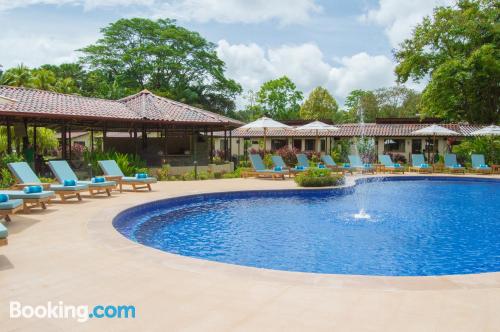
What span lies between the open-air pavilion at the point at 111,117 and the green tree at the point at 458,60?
16353mm

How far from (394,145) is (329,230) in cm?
2740

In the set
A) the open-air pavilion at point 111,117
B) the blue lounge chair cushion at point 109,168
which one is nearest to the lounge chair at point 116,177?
the blue lounge chair cushion at point 109,168

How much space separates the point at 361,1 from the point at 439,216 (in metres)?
11.3

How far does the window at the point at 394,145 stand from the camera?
33781mm

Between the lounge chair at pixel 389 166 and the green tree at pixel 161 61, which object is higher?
the green tree at pixel 161 61

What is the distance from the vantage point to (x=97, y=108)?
18.7 meters

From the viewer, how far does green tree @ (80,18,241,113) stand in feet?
149

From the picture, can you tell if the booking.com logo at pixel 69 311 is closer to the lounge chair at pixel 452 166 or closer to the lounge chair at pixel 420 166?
the lounge chair at pixel 420 166

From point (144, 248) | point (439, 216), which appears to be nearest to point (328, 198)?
point (439, 216)


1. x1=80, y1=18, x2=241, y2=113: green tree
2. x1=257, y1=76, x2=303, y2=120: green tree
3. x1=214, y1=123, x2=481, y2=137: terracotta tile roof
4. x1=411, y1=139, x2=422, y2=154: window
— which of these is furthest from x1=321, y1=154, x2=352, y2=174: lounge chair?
x1=257, y1=76, x2=303, y2=120: green tree

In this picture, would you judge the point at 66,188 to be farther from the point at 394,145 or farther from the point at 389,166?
the point at 394,145

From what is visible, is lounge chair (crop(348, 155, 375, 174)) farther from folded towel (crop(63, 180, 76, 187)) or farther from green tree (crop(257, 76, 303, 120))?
green tree (crop(257, 76, 303, 120))

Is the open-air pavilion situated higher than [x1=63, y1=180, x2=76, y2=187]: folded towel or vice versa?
the open-air pavilion

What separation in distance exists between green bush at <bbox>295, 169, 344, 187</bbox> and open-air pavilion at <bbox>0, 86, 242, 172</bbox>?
557cm
